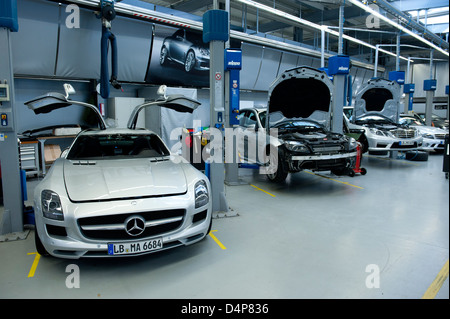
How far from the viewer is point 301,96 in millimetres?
A: 6402

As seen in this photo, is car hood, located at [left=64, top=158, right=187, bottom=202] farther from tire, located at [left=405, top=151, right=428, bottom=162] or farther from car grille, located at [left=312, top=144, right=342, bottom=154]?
tire, located at [left=405, top=151, right=428, bottom=162]

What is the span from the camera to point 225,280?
268 cm

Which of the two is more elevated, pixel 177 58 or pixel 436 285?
pixel 177 58

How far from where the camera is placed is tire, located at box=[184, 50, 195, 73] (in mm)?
9797

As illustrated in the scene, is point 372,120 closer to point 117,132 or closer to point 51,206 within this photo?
point 117,132

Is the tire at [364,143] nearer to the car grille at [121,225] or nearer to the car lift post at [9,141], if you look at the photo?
the car grille at [121,225]

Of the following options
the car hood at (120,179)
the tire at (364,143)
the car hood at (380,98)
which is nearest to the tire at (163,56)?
the car hood at (380,98)

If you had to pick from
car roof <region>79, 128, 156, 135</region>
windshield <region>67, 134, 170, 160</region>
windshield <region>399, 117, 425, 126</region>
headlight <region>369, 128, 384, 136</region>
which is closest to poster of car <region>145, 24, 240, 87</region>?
headlight <region>369, 128, 384, 136</region>

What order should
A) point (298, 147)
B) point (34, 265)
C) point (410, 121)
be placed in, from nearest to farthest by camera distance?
point (34, 265) → point (298, 147) → point (410, 121)

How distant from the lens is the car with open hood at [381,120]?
804 centimetres

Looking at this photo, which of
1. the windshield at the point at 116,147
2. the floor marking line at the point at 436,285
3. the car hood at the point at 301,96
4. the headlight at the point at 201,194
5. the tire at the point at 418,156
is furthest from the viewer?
the tire at the point at 418,156

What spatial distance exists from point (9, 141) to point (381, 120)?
29.8 ft

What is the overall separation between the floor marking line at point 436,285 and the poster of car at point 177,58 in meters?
8.40

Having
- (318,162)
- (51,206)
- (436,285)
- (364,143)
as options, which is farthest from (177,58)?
(436,285)
